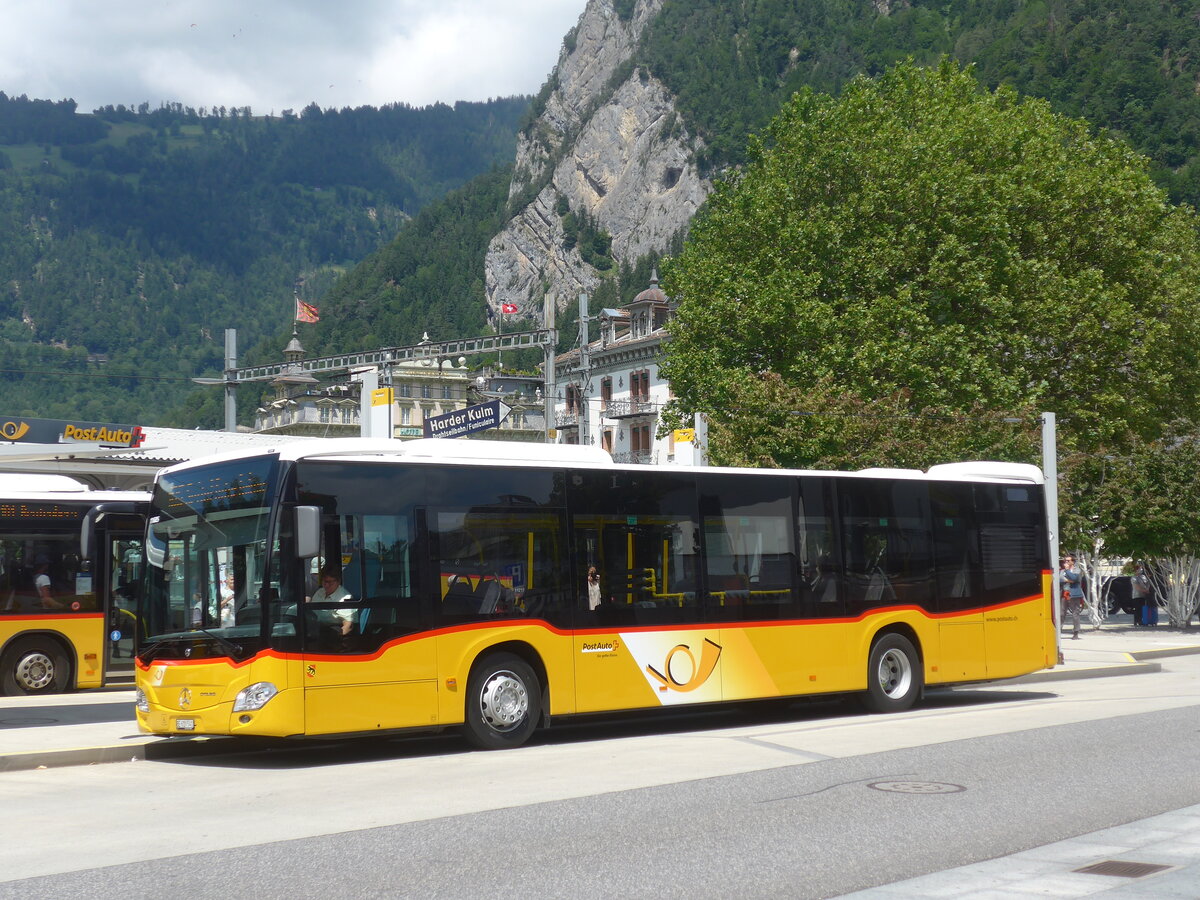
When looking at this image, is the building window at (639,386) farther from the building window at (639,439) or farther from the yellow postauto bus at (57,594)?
the yellow postauto bus at (57,594)

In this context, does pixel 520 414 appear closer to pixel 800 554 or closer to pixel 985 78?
pixel 985 78

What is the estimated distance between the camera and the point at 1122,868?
23.4ft

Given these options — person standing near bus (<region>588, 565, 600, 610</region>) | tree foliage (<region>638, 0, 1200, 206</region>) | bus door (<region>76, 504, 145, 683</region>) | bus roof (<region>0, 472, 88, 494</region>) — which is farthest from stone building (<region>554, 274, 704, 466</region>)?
person standing near bus (<region>588, 565, 600, 610</region>)

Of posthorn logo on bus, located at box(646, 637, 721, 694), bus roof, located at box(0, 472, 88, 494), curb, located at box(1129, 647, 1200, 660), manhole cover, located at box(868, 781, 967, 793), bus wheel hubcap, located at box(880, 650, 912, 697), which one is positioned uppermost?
bus roof, located at box(0, 472, 88, 494)

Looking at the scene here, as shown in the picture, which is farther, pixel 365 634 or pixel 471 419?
pixel 471 419

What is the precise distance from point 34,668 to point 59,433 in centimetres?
599

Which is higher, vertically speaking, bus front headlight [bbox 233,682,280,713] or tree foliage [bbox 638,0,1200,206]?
tree foliage [bbox 638,0,1200,206]

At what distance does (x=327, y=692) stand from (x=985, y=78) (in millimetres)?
138012

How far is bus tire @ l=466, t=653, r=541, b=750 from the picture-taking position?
1322cm

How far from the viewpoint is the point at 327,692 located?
40.0 feet

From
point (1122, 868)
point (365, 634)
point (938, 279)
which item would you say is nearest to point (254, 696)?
point (365, 634)

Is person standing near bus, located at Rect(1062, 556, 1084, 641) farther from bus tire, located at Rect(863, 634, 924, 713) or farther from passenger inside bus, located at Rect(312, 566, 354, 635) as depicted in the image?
passenger inside bus, located at Rect(312, 566, 354, 635)

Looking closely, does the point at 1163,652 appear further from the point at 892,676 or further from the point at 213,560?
the point at 213,560

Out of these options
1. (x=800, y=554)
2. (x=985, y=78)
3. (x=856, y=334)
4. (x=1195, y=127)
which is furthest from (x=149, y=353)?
(x=800, y=554)
